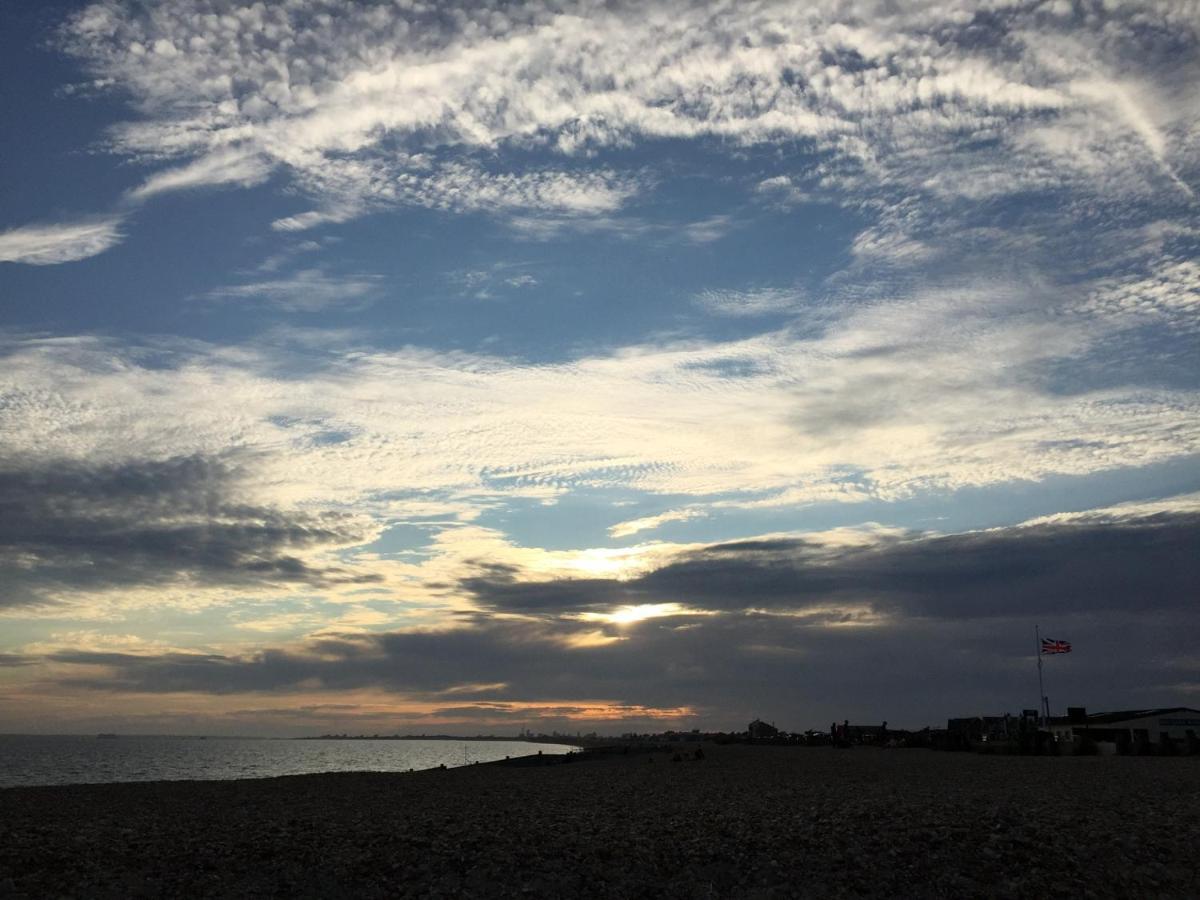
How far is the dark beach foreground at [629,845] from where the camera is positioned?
21.9 metres

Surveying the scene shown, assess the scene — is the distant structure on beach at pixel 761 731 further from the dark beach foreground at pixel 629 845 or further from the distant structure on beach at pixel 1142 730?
the dark beach foreground at pixel 629 845

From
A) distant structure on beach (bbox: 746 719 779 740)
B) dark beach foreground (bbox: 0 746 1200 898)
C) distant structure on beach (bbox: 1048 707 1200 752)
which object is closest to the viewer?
dark beach foreground (bbox: 0 746 1200 898)

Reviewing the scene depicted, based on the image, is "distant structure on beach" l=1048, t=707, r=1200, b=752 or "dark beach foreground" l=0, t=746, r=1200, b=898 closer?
"dark beach foreground" l=0, t=746, r=1200, b=898

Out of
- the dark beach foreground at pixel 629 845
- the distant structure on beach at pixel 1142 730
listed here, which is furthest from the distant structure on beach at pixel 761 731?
the dark beach foreground at pixel 629 845

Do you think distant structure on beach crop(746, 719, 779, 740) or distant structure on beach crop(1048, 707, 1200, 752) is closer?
distant structure on beach crop(1048, 707, 1200, 752)

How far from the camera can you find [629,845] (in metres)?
24.9

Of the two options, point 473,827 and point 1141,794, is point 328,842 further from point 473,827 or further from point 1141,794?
point 1141,794

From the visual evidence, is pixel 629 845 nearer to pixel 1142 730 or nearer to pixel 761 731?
pixel 1142 730

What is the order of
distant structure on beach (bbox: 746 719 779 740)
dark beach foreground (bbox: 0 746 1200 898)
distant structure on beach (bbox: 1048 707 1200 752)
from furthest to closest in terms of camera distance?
distant structure on beach (bbox: 746 719 779 740), distant structure on beach (bbox: 1048 707 1200 752), dark beach foreground (bbox: 0 746 1200 898)

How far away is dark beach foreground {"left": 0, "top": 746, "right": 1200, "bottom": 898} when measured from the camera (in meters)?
21.9

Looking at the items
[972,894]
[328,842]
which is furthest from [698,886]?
[328,842]

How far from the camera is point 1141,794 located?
35.3 meters

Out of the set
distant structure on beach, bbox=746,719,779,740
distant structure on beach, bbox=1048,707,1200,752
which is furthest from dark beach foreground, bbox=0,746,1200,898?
distant structure on beach, bbox=746,719,779,740

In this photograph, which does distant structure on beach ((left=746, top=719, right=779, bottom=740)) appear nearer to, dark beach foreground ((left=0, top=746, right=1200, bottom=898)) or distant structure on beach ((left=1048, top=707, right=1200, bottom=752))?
distant structure on beach ((left=1048, top=707, right=1200, bottom=752))
